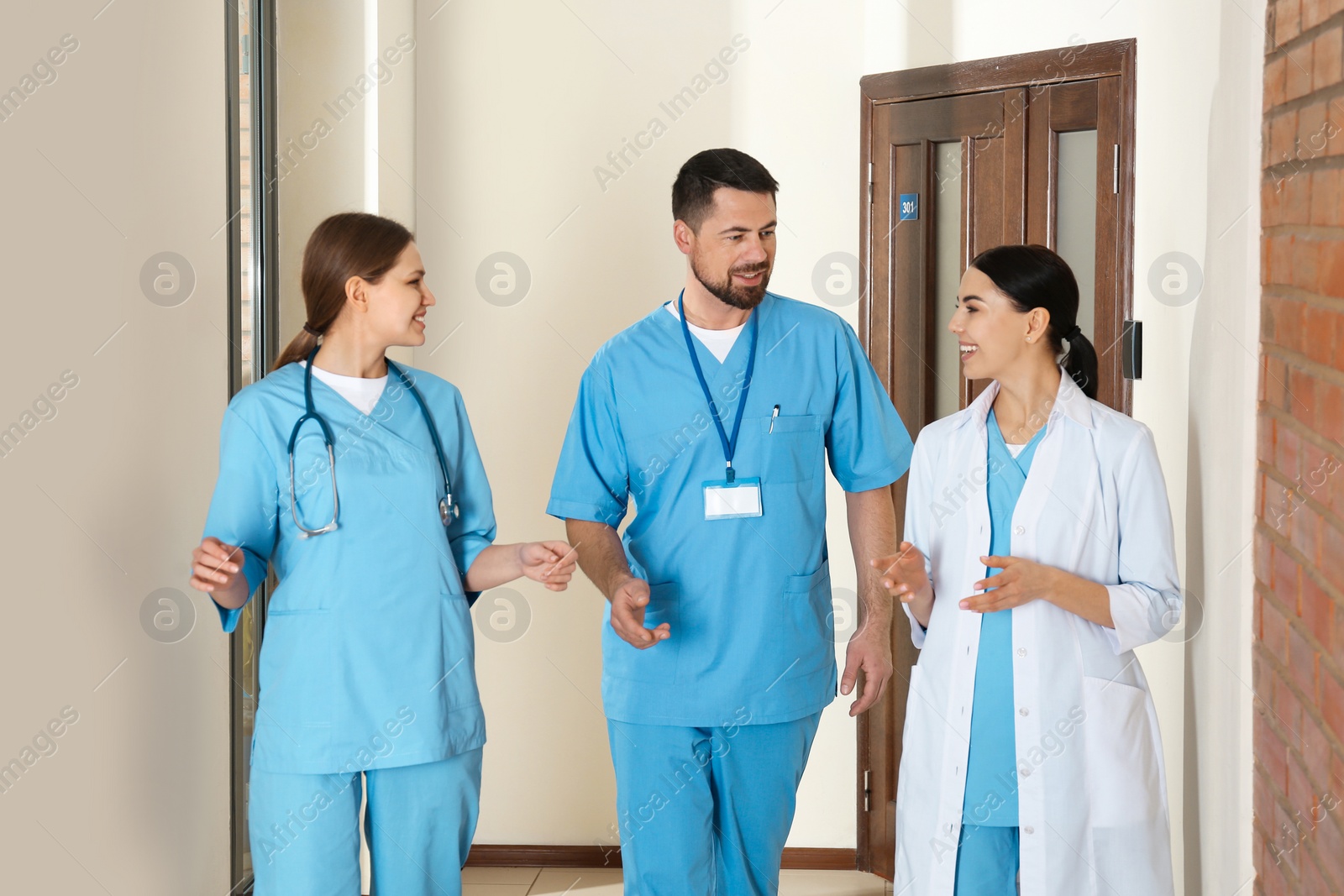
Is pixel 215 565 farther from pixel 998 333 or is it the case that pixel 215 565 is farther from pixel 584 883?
pixel 584 883

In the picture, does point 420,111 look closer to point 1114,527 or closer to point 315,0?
point 315,0

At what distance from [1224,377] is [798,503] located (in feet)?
2.54

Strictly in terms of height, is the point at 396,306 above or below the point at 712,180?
below

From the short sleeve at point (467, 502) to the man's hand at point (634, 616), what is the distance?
0.26 m

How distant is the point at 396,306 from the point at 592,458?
52 cm

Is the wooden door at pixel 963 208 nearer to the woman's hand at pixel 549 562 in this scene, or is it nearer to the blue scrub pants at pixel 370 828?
the woman's hand at pixel 549 562

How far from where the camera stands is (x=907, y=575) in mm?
1827

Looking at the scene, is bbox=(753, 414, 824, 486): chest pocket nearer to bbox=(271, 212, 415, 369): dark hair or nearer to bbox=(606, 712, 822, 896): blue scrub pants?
bbox=(606, 712, 822, 896): blue scrub pants

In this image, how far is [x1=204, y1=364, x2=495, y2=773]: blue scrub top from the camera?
1.78 m

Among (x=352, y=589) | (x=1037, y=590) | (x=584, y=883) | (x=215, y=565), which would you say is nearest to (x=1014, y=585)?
(x=1037, y=590)

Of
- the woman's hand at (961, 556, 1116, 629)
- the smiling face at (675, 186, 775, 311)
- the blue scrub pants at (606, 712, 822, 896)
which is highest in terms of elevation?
the smiling face at (675, 186, 775, 311)

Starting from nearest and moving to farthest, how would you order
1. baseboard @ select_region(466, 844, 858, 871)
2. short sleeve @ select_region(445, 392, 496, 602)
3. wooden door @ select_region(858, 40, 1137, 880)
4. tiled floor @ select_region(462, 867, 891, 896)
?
short sleeve @ select_region(445, 392, 496, 602)
wooden door @ select_region(858, 40, 1137, 880)
tiled floor @ select_region(462, 867, 891, 896)
baseboard @ select_region(466, 844, 858, 871)

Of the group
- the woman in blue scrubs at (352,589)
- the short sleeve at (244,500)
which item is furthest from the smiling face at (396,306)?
the short sleeve at (244,500)

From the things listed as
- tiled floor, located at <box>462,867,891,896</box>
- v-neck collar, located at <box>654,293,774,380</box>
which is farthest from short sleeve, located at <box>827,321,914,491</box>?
tiled floor, located at <box>462,867,891,896</box>
